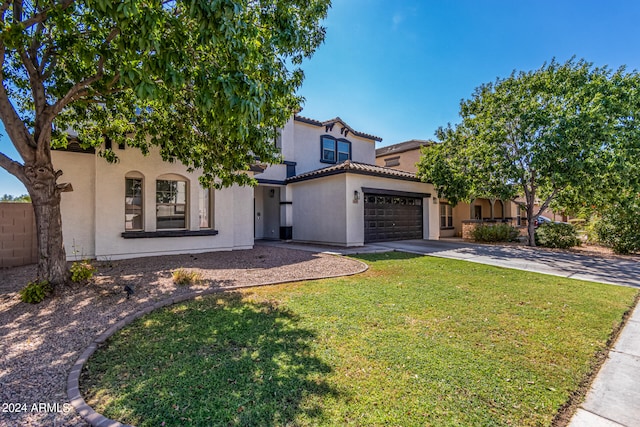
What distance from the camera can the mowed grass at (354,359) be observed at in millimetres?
2535

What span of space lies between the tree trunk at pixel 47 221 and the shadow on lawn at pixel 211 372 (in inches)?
110

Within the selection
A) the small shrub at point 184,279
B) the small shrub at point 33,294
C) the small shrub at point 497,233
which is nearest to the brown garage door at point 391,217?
the small shrub at point 497,233

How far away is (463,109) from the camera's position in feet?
52.2

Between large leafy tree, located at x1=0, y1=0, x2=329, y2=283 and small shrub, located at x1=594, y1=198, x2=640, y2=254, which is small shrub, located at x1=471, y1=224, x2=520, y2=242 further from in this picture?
large leafy tree, located at x1=0, y1=0, x2=329, y2=283

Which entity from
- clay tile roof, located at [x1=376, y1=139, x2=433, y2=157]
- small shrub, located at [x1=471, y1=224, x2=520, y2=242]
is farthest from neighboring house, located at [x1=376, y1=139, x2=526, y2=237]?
small shrub, located at [x1=471, y1=224, x2=520, y2=242]

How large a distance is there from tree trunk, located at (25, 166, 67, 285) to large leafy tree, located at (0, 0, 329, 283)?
20 millimetres

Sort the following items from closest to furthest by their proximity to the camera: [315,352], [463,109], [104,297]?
[315,352]
[104,297]
[463,109]

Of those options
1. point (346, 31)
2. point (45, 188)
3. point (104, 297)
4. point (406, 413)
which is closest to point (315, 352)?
point (406, 413)

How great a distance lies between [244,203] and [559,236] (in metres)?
15.0

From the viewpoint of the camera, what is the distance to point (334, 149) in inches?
754

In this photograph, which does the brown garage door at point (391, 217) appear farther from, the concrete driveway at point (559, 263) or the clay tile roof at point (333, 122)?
the clay tile roof at point (333, 122)

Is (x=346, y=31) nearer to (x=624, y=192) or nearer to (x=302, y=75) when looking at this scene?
(x=302, y=75)

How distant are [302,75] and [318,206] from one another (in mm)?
8652

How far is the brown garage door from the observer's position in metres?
14.3
